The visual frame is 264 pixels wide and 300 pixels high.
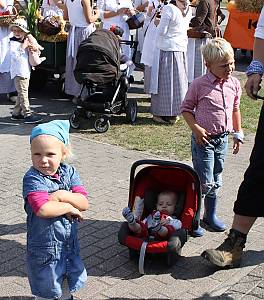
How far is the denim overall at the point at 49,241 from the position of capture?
10.7 feet

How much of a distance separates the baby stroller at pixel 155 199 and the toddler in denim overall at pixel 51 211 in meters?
0.78

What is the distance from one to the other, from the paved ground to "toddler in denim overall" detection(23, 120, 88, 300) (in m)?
0.48

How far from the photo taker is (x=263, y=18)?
3.94 metres

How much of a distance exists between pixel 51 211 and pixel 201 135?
1.61 metres

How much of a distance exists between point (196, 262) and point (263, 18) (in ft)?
5.75

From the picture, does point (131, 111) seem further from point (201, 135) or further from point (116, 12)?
point (201, 135)

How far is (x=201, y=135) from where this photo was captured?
172 inches

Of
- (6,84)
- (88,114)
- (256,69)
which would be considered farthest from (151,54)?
(256,69)

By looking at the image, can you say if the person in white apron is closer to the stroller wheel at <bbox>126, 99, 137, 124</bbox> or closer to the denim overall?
the stroller wheel at <bbox>126, 99, 137, 124</bbox>

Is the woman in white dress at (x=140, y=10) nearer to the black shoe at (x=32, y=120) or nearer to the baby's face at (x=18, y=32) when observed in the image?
the baby's face at (x=18, y=32)

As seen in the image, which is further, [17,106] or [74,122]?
[17,106]

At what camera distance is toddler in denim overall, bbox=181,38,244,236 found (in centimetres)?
439

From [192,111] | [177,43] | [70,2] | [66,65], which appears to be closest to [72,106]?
[66,65]

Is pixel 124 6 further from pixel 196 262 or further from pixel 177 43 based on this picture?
Result: pixel 196 262
